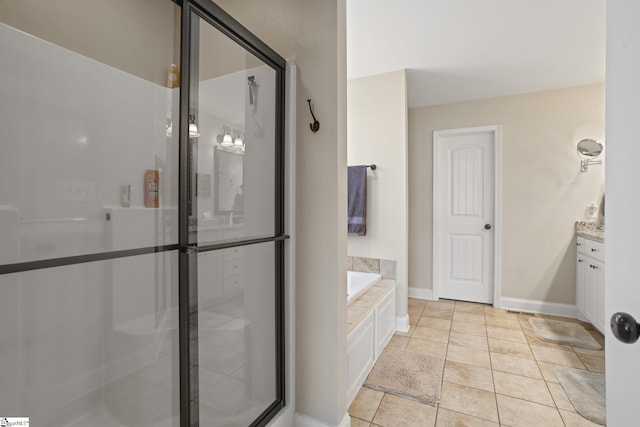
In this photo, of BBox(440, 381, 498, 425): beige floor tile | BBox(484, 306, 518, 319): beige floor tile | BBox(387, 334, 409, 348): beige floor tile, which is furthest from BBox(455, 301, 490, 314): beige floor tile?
BBox(440, 381, 498, 425): beige floor tile

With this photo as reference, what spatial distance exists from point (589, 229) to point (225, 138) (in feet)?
12.0

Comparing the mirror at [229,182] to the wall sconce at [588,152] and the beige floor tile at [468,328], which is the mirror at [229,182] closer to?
the beige floor tile at [468,328]

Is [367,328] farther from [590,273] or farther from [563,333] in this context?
[590,273]

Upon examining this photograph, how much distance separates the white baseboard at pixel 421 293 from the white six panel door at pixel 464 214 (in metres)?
0.09

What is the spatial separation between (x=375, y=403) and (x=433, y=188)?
2723mm

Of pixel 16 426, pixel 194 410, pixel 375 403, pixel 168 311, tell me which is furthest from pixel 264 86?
pixel 375 403

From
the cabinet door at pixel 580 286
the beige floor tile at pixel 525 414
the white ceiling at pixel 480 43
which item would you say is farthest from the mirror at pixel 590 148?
the beige floor tile at pixel 525 414

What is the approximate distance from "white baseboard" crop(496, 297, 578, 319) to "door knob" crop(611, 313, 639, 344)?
3.39m

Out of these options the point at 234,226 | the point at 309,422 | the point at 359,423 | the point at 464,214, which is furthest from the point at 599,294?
the point at 234,226

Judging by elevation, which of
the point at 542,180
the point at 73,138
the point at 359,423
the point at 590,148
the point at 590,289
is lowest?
the point at 359,423

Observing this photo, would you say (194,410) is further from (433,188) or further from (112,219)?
(433,188)

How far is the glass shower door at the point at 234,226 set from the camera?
1103mm

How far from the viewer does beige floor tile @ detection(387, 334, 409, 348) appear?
2.58 metres

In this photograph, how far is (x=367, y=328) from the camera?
2115 millimetres
